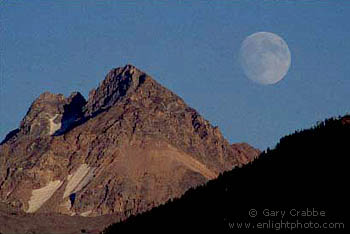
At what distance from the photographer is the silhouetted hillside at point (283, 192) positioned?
61.5m

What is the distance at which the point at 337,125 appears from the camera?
7412 centimetres

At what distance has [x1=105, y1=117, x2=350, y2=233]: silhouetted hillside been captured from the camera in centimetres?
6153

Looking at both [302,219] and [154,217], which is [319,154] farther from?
[154,217]

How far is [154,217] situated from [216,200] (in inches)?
482

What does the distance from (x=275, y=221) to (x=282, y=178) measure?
9.75 meters

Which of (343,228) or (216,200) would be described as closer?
(343,228)

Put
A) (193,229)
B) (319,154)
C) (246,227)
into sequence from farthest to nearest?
(193,229) → (319,154) → (246,227)

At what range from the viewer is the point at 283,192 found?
69.4m

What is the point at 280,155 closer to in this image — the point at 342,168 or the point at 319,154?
the point at 319,154

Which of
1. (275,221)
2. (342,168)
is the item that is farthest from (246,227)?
(342,168)

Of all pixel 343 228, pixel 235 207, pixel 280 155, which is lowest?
pixel 343 228

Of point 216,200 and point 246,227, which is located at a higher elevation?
point 216,200

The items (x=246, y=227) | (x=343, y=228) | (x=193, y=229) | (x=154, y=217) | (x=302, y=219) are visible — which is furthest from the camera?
(x=154, y=217)

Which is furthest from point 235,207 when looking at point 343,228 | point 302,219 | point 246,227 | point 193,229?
point 343,228
